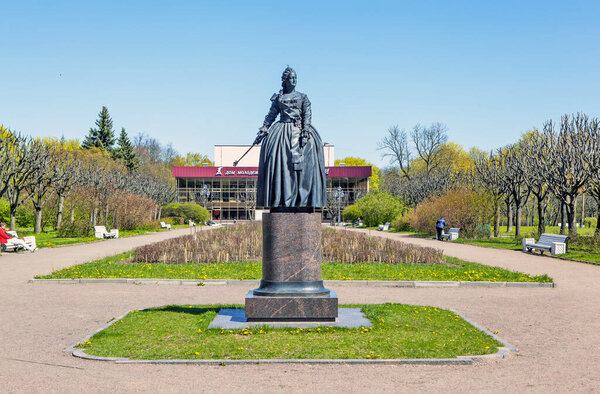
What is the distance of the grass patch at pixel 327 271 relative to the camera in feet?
45.8

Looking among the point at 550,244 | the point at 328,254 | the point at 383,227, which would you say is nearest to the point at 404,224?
the point at 383,227

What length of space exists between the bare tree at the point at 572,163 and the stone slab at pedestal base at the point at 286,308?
2351cm

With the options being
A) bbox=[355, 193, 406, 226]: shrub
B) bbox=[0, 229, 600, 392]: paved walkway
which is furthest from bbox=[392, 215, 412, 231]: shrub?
bbox=[0, 229, 600, 392]: paved walkway

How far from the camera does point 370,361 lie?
20.7 feet

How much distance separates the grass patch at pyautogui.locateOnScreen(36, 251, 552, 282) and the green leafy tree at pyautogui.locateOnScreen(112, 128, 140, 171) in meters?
61.4

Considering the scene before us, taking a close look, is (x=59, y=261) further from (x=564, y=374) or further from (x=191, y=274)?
(x=564, y=374)

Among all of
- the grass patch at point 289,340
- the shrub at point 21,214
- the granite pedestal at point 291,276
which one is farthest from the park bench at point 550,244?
the shrub at point 21,214

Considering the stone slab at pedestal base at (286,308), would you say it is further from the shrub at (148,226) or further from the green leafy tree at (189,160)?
the green leafy tree at (189,160)

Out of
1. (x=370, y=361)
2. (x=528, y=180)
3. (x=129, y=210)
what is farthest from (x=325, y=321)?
(x=129, y=210)

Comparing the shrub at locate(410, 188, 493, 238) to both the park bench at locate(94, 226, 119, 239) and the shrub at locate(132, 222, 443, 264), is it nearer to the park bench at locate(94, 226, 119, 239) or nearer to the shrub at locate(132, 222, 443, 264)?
the shrub at locate(132, 222, 443, 264)

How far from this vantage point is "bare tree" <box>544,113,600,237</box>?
29047 millimetres

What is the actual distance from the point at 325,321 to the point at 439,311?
2523 millimetres

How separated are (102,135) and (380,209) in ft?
145

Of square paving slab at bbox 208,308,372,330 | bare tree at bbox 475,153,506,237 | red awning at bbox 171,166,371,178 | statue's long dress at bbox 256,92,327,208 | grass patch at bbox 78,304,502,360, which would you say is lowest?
grass patch at bbox 78,304,502,360
